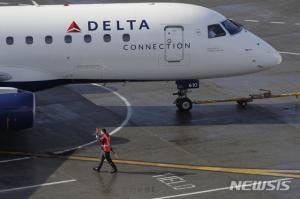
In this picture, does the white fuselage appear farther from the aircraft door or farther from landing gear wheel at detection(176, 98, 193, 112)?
landing gear wheel at detection(176, 98, 193, 112)

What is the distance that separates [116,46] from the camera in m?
37.2

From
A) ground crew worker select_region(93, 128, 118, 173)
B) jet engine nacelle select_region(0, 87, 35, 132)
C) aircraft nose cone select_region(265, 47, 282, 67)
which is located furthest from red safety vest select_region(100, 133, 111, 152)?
aircraft nose cone select_region(265, 47, 282, 67)

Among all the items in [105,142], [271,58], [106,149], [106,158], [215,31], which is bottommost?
[106,158]

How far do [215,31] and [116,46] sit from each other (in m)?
4.69

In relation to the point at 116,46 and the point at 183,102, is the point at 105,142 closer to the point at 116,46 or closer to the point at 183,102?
the point at 116,46

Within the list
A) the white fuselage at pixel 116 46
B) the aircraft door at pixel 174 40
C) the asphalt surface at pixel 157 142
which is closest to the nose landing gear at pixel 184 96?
the asphalt surface at pixel 157 142

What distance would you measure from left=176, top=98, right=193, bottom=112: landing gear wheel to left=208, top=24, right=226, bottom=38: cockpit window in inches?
136

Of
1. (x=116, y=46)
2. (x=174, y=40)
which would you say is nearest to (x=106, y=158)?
(x=116, y=46)

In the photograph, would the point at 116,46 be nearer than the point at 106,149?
No

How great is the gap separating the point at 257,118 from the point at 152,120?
4.91 m

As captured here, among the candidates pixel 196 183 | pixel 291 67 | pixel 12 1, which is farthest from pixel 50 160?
pixel 12 1

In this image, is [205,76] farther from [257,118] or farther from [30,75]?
[30,75]

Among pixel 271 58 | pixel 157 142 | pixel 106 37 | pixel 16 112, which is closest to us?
pixel 16 112

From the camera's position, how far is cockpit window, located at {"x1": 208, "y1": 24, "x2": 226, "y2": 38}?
124 feet
